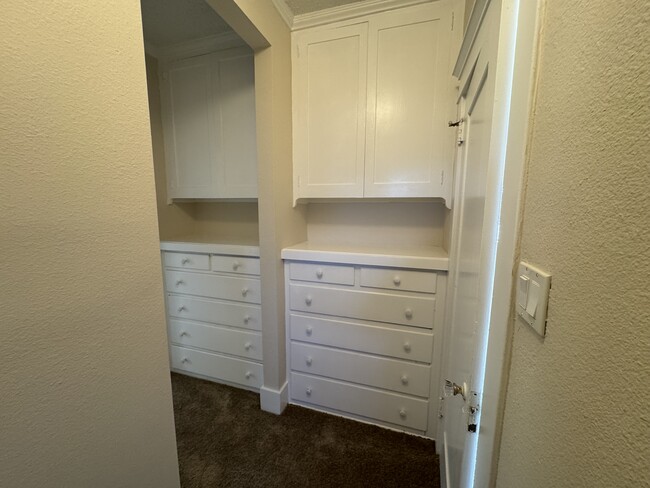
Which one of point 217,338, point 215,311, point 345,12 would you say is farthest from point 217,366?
point 345,12

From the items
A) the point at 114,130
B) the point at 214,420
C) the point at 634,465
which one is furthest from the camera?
the point at 214,420

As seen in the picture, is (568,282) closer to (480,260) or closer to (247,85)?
(480,260)

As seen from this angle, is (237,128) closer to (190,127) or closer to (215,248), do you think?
(190,127)

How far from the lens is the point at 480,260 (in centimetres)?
64

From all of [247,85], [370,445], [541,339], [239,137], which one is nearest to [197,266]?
[239,137]

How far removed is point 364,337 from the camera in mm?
1537

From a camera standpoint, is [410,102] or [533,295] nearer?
[533,295]

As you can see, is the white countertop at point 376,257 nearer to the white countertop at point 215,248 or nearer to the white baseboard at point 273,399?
the white countertop at point 215,248

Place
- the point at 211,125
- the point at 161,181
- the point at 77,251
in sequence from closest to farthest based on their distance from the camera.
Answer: the point at 77,251
the point at 211,125
the point at 161,181

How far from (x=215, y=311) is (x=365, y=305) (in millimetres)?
1053

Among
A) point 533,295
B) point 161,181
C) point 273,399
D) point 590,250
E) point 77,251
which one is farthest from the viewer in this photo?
point 161,181

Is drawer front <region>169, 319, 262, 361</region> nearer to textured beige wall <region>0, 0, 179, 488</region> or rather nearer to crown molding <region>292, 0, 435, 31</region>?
textured beige wall <region>0, 0, 179, 488</region>

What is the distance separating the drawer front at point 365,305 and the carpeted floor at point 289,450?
2.19 ft

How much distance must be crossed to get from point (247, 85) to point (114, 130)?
1413 mm
